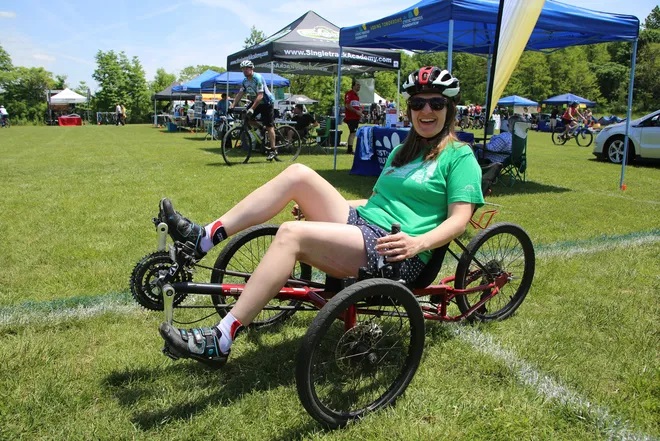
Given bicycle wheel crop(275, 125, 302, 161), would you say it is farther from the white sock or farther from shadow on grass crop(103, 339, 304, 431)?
the white sock

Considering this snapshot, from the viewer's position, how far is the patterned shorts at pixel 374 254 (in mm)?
2252

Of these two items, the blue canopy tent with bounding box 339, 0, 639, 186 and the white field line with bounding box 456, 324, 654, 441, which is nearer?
the white field line with bounding box 456, 324, 654, 441

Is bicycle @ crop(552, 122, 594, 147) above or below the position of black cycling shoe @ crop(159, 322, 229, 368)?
above

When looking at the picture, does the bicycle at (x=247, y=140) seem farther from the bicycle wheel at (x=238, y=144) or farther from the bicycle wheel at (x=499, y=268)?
the bicycle wheel at (x=499, y=268)

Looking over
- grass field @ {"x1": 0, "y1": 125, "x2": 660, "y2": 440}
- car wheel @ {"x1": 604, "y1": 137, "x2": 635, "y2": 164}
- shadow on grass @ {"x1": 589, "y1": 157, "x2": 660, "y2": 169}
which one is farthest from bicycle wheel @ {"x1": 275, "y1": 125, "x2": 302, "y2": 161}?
car wheel @ {"x1": 604, "y1": 137, "x2": 635, "y2": 164}

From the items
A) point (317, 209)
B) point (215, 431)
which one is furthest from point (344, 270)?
point (215, 431)

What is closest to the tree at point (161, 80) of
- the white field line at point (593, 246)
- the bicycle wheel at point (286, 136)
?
the bicycle wheel at point (286, 136)

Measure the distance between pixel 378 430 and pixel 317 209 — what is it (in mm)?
1125

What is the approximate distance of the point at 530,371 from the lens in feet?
8.22

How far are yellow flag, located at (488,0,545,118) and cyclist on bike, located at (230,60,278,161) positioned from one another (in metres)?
5.69

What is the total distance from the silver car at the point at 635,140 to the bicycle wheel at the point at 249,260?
11.5m

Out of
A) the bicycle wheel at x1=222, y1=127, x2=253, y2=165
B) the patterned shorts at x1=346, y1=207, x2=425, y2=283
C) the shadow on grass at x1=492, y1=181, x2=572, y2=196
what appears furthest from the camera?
the bicycle wheel at x1=222, y1=127, x2=253, y2=165

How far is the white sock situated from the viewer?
6.62 feet

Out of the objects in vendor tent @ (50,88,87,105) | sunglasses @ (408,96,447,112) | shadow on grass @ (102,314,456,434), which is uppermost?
vendor tent @ (50,88,87,105)
